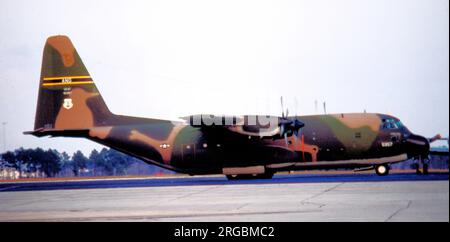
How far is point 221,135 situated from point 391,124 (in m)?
9.32

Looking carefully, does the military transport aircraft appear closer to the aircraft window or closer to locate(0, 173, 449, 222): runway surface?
the aircraft window

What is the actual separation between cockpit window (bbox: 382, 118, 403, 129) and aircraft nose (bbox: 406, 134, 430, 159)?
0.87m

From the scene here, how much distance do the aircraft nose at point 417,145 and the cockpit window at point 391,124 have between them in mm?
874

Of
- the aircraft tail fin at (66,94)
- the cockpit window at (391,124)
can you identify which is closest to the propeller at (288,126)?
the cockpit window at (391,124)

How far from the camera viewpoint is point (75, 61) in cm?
2691

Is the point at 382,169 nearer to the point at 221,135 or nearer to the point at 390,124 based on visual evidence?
the point at 390,124

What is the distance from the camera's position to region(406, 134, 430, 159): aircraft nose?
25.5 m

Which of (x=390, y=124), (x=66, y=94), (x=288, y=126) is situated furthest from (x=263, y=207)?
(x=66, y=94)

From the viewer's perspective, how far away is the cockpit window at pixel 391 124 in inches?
1014

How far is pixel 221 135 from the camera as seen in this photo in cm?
2603

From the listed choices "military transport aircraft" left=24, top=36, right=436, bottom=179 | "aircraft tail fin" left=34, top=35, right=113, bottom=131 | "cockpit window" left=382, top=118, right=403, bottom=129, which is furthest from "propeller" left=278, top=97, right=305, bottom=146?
"aircraft tail fin" left=34, top=35, right=113, bottom=131
